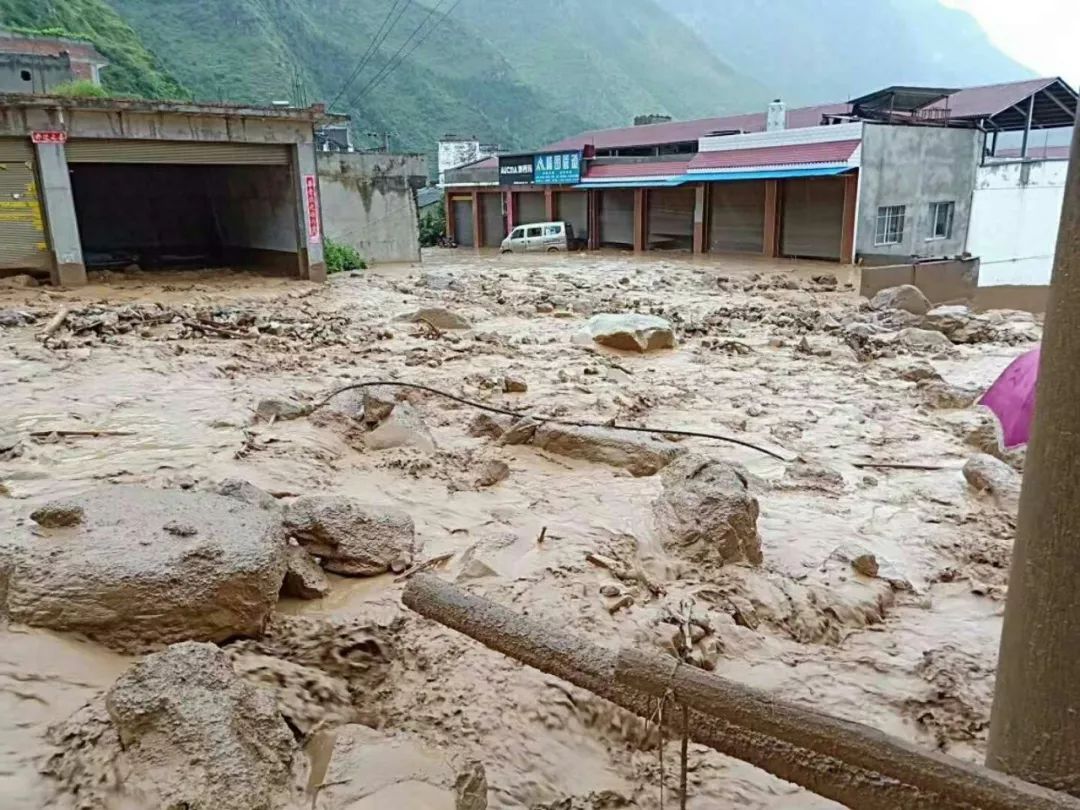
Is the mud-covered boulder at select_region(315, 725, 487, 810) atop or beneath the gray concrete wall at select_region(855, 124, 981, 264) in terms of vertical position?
beneath

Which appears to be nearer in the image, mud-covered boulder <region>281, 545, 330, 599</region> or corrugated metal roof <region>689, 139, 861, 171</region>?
mud-covered boulder <region>281, 545, 330, 599</region>

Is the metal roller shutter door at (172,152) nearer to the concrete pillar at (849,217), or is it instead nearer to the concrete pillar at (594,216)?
the concrete pillar at (849,217)

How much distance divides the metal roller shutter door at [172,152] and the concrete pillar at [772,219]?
44.8 feet

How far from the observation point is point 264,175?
19078 millimetres

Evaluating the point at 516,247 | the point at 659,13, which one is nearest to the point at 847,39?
the point at 659,13

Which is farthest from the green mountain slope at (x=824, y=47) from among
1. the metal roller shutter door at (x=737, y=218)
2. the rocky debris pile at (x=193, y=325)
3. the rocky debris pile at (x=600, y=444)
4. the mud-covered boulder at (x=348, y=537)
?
the mud-covered boulder at (x=348, y=537)

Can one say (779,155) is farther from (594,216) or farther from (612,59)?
(612,59)

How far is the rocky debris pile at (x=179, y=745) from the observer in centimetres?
239

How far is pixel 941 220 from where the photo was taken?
24188mm

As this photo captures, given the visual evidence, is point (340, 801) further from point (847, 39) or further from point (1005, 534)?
point (847, 39)

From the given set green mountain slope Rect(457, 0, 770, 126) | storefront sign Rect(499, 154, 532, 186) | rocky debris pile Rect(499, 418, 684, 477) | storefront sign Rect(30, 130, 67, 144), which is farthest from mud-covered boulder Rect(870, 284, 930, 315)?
green mountain slope Rect(457, 0, 770, 126)

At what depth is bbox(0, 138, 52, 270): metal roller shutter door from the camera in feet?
49.1

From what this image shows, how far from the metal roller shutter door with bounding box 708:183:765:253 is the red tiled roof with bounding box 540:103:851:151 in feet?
10.5

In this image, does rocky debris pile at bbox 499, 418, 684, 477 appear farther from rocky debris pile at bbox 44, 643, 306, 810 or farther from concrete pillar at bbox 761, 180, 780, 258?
concrete pillar at bbox 761, 180, 780, 258
